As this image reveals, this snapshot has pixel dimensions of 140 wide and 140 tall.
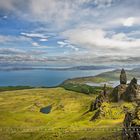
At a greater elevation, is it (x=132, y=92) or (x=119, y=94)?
(x=132, y=92)

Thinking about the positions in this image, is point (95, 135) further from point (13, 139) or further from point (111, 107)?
point (111, 107)

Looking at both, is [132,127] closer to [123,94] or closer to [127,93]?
[127,93]

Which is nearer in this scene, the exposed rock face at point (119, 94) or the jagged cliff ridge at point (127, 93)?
the jagged cliff ridge at point (127, 93)

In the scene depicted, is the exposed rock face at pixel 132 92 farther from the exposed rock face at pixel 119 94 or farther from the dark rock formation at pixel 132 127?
the dark rock formation at pixel 132 127

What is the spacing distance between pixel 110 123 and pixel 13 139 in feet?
131

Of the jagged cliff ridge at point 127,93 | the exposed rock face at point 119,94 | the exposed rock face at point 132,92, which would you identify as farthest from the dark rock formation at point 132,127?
the exposed rock face at point 119,94

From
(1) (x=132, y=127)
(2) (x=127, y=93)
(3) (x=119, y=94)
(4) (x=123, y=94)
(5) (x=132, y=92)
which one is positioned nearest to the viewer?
(1) (x=132, y=127)

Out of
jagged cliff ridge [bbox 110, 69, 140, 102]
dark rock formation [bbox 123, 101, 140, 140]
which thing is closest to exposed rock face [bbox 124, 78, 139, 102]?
jagged cliff ridge [bbox 110, 69, 140, 102]

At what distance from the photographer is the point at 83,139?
284 feet

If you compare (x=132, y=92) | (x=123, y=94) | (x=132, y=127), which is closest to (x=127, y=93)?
(x=123, y=94)

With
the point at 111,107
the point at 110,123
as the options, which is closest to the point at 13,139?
the point at 110,123

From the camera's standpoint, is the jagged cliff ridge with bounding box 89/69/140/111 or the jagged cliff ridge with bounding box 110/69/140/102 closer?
the jagged cliff ridge with bounding box 110/69/140/102

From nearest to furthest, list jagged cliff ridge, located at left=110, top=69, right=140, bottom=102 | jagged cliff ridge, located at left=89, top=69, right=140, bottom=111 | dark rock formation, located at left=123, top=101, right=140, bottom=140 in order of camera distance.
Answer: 1. dark rock formation, located at left=123, top=101, right=140, bottom=140
2. jagged cliff ridge, located at left=110, top=69, right=140, bottom=102
3. jagged cliff ridge, located at left=89, top=69, right=140, bottom=111

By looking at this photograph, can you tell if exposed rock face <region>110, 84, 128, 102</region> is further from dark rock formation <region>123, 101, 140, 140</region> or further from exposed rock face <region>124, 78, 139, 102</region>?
dark rock formation <region>123, 101, 140, 140</region>
